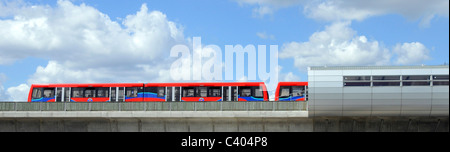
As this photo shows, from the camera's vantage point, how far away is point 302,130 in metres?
38.0

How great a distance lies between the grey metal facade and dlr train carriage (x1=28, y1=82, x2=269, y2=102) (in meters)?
9.31

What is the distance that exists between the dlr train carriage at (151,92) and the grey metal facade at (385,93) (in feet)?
30.5

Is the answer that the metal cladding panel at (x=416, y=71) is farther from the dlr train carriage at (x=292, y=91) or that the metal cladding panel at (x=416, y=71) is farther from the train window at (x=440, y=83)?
the dlr train carriage at (x=292, y=91)

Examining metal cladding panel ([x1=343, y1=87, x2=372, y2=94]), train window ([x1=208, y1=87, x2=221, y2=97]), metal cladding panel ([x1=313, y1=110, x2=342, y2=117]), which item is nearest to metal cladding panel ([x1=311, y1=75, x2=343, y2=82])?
metal cladding panel ([x1=343, y1=87, x2=372, y2=94])

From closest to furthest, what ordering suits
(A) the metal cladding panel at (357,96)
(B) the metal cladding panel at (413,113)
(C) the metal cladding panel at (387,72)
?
(B) the metal cladding panel at (413,113), (A) the metal cladding panel at (357,96), (C) the metal cladding panel at (387,72)

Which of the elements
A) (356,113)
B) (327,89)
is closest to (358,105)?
(356,113)

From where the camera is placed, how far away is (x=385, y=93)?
1500 inches

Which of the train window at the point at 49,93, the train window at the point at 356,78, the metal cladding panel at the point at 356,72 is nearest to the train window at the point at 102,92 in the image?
the train window at the point at 49,93

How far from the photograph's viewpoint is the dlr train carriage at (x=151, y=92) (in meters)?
46.8

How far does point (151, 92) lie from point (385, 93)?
2208 cm

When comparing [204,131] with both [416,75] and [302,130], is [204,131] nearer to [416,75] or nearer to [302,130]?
[302,130]

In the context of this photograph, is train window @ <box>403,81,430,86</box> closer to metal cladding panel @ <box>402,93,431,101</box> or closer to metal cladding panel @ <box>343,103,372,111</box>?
metal cladding panel @ <box>402,93,431,101</box>

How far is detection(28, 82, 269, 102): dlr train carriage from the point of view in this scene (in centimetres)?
4681
